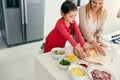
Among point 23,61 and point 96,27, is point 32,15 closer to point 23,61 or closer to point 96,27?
point 23,61

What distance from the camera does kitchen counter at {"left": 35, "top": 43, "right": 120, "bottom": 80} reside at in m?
1.05

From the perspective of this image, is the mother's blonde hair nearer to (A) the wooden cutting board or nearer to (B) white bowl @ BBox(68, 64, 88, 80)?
(A) the wooden cutting board

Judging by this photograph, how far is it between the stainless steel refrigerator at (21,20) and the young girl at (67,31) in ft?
3.36

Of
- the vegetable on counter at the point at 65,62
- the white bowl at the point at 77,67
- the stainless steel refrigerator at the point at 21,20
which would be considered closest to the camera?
the white bowl at the point at 77,67

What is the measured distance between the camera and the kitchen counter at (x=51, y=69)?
1.05m

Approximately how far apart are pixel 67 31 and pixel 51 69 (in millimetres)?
459

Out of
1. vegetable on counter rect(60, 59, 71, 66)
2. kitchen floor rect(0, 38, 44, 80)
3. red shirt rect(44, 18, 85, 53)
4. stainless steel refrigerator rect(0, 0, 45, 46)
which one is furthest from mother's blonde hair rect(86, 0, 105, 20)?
stainless steel refrigerator rect(0, 0, 45, 46)

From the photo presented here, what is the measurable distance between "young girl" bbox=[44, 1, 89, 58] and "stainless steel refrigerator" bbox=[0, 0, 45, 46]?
3.36ft

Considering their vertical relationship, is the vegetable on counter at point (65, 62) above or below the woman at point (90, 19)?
below

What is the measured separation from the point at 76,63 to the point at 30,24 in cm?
158

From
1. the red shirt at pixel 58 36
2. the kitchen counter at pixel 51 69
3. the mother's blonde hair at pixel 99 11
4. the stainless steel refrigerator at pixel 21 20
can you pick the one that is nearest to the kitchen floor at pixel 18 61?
the stainless steel refrigerator at pixel 21 20

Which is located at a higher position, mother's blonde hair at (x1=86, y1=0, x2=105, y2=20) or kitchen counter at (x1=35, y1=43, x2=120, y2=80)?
mother's blonde hair at (x1=86, y1=0, x2=105, y2=20)

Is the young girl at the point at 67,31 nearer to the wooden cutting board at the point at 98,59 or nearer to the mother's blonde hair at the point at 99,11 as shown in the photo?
the wooden cutting board at the point at 98,59

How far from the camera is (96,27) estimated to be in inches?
64.6
